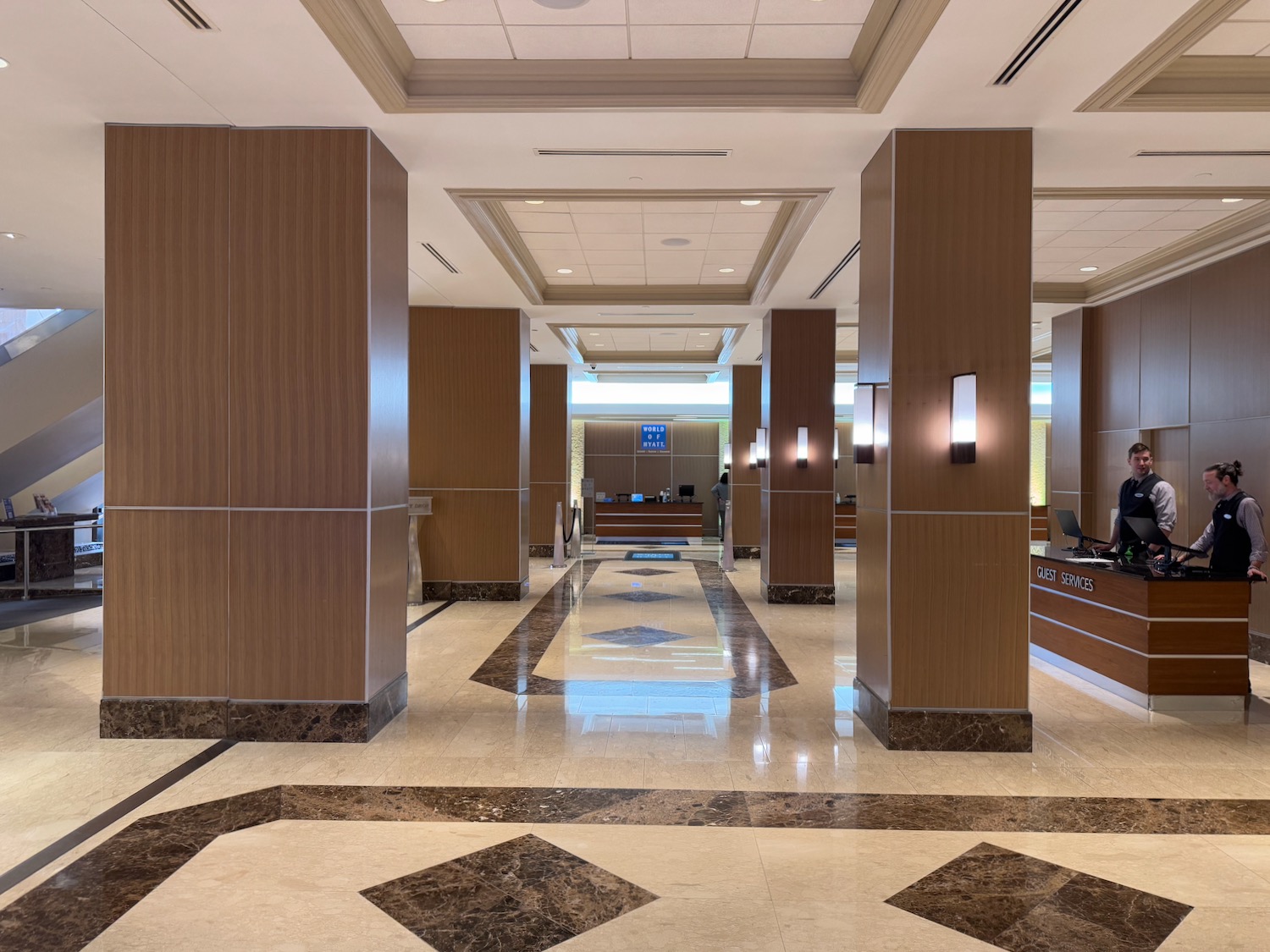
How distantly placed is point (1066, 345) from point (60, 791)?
1047cm

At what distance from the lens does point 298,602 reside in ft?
15.8

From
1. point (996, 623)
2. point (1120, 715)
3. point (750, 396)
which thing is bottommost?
point (1120, 715)

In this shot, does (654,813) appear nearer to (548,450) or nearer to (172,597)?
(172,597)

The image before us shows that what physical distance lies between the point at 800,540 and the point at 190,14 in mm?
7947

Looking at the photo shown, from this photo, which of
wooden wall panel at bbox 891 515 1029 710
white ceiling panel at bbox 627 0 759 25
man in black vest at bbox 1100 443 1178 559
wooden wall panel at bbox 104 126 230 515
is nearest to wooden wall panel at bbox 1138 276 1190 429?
man in black vest at bbox 1100 443 1178 559

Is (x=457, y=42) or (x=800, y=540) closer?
(x=457, y=42)

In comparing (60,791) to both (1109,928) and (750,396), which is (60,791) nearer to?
(1109,928)

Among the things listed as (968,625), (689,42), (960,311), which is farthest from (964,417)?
(689,42)

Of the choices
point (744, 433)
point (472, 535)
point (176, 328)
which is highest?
point (176, 328)

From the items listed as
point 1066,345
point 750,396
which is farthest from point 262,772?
point 750,396

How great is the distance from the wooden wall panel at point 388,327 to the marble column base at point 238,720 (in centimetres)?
120

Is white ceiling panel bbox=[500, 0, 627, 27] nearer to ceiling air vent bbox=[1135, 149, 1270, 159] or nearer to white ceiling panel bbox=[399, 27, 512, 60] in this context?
white ceiling panel bbox=[399, 27, 512, 60]

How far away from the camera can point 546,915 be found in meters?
2.90

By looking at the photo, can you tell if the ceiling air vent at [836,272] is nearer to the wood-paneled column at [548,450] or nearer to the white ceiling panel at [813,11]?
the white ceiling panel at [813,11]
